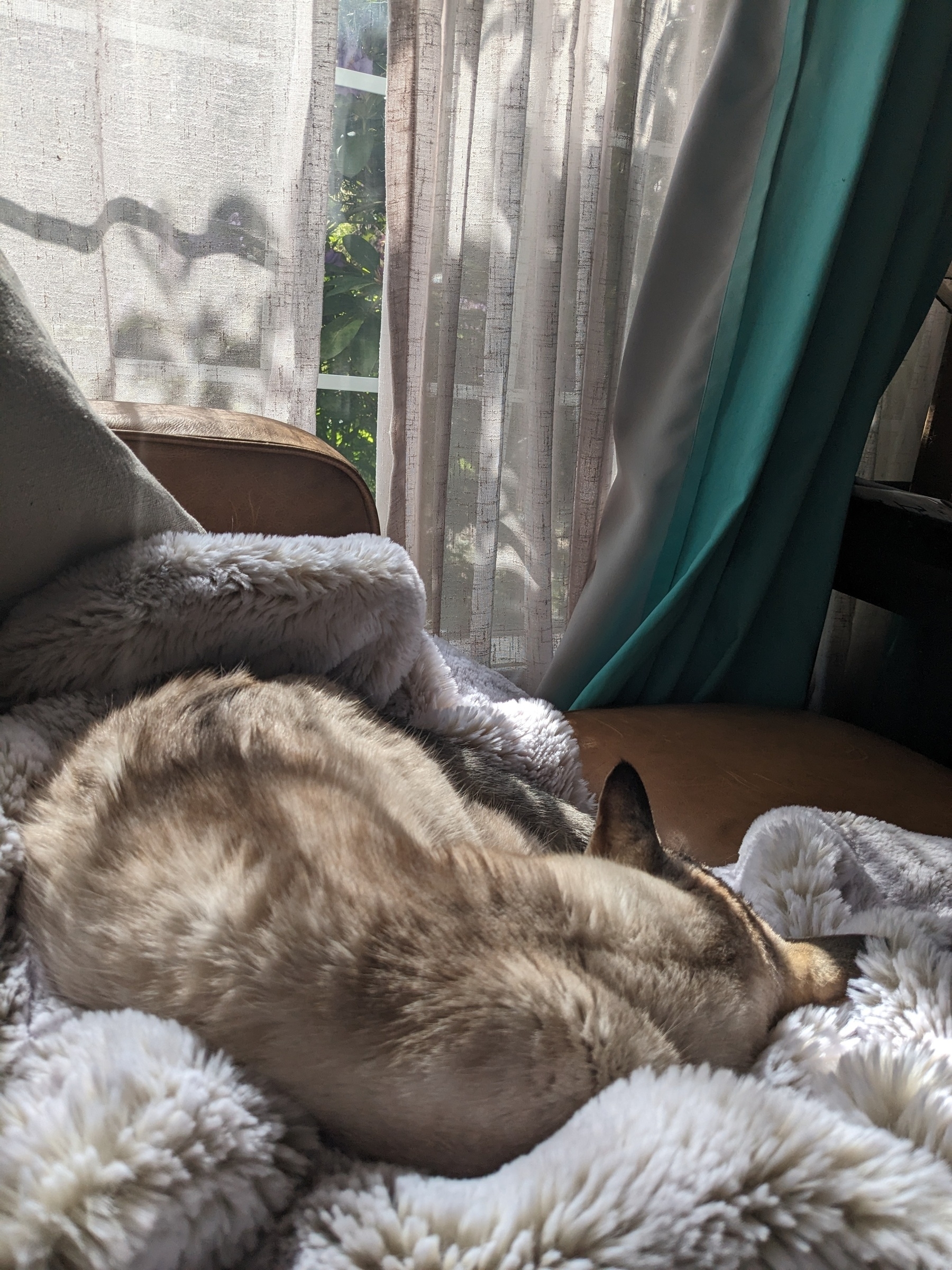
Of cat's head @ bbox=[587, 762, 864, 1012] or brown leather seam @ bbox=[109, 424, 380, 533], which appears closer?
cat's head @ bbox=[587, 762, 864, 1012]

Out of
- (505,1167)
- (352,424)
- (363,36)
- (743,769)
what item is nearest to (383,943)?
(505,1167)

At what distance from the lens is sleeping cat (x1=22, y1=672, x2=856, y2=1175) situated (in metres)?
0.39

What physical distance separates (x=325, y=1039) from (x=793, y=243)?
151 cm

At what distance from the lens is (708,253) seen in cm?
151

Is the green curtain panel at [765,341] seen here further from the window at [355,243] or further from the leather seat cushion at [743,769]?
the window at [355,243]

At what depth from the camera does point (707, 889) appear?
535 mm

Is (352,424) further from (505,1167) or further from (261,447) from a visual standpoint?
(505,1167)

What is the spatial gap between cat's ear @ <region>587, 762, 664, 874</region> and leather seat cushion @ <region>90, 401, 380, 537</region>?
0.58 meters

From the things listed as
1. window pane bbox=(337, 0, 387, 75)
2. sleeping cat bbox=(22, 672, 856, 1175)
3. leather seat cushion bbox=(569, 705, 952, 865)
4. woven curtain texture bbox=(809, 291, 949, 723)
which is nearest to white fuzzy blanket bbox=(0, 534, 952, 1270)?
sleeping cat bbox=(22, 672, 856, 1175)

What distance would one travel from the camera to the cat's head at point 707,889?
21.1 inches

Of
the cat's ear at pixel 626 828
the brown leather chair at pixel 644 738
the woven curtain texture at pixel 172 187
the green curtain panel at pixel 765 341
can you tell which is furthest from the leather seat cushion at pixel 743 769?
the woven curtain texture at pixel 172 187

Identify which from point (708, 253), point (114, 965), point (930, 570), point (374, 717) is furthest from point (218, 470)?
point (930, 570)

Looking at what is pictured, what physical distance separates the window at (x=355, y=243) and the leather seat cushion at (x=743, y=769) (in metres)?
0.61

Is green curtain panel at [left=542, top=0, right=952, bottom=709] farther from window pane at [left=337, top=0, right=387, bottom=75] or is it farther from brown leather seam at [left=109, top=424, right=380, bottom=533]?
brown leather seam at [left=109, top=424, right=380, bottom=533]
